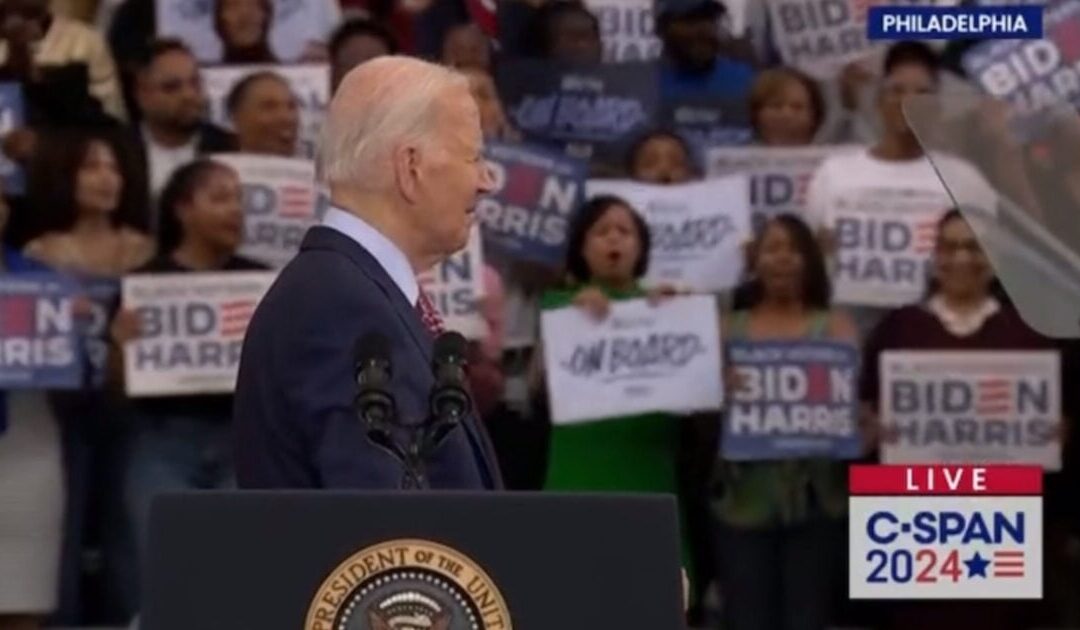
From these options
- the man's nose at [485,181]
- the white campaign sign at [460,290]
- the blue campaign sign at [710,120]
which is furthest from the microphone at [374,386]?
the blue campaign sign at [710,120]

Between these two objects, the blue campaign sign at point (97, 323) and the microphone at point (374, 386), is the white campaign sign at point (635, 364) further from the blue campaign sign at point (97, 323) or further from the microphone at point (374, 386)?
the microphone at point (374, 386)

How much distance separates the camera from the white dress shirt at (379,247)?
3.66 m

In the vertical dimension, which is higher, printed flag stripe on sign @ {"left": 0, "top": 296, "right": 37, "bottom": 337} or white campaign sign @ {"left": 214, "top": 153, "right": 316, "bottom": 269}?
white campaign sign @ {"left": 214, "top": 153, "right": 316, "bottom": 269}

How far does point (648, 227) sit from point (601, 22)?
2.65 ft

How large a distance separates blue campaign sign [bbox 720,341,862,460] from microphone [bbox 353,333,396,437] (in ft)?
11.8

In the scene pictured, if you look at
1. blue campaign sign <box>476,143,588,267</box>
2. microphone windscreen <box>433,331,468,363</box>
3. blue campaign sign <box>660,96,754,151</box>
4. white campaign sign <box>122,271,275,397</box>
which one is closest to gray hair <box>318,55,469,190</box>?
microphone windscreen <box>433,331,468,363</box>

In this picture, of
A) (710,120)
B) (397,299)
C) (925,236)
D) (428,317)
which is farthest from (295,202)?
(397,299)

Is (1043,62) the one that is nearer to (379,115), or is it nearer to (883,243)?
(883,243)

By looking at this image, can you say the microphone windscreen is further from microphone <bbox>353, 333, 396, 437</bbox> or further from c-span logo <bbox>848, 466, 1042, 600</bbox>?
c-span logo <bbox>848, 466, 1042, 600</bbox>

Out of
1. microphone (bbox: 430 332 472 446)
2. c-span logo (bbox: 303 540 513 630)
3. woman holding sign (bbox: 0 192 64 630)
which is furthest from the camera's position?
woman holding sign (bbox: 0 192 64 630)

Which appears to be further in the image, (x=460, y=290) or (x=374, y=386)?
(x=460, y=290)

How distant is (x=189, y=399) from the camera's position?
22.4 feet

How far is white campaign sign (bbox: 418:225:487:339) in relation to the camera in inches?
268

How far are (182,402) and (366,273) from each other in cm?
324
